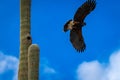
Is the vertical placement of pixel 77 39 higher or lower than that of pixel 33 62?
higher

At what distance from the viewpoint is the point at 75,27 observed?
13797mm

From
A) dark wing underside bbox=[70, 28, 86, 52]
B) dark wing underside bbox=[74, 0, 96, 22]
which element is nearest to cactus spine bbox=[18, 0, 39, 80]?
dark wing underside bbox=[70, 28, 86, 52]

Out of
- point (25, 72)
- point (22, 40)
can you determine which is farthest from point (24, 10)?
point (25, 72)

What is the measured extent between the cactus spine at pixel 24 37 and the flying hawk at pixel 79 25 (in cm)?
162

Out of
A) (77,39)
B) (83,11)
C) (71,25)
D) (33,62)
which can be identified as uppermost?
Result: (83,11)

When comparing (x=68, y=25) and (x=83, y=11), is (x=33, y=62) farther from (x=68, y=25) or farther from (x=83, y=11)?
(x=83, y=11)

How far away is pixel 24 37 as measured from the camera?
49.0ft

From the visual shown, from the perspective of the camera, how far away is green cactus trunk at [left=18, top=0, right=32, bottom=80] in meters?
14.6

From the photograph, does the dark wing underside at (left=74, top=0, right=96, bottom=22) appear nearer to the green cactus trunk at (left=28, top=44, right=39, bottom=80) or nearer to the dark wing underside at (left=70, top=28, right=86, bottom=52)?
the dark wing underside at (left=70, top=28, right=86, bottom=52)

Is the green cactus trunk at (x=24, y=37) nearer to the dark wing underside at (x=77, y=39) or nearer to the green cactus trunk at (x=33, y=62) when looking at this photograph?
the green cactus trunk at (x=33, y=62)

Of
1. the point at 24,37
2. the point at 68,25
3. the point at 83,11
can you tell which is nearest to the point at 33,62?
the point at 68,25

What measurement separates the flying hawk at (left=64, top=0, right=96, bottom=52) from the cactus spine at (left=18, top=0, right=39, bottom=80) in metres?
1.62

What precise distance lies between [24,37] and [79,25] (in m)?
2.10

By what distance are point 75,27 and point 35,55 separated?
57.5 inches
